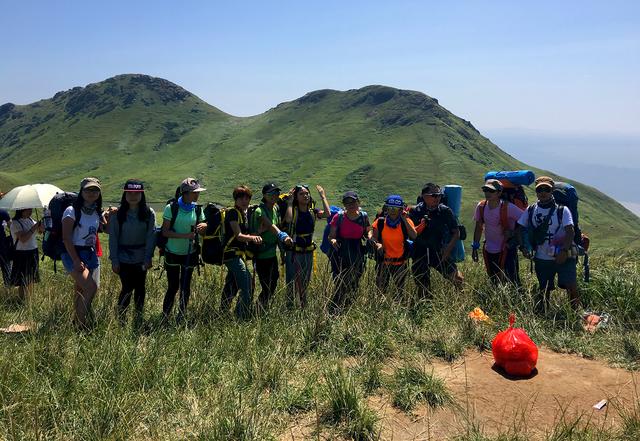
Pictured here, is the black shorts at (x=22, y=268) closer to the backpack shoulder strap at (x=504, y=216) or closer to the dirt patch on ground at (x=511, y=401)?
→ the dirt patch on ground at (x=511, y=401)

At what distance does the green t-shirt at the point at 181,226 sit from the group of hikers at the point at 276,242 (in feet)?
0.04

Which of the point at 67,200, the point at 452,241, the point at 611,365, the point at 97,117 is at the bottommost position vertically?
the point at 611,365

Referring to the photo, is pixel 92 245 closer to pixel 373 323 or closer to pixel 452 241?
pixel 373 323

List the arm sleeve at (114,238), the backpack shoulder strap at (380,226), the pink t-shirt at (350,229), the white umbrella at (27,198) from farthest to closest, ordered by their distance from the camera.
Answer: the backpack shoulder strap at (380,226) → the pink t-shirt at (350,229) → the white umbrella at (27,198) → the arm sleeve at (114,238)

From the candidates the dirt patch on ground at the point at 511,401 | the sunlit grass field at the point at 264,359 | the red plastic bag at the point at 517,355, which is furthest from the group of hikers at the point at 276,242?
the red plastic bag at the point at 517,355

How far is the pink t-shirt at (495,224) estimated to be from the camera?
6.92m

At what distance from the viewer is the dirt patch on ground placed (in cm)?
379

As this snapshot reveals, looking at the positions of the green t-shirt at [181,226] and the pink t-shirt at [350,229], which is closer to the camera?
the green t-shirt at [181,226]

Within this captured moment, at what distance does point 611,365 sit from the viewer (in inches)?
198

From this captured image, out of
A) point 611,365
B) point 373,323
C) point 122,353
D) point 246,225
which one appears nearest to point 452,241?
point 373,323

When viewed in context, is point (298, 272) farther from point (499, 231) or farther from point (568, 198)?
point (568, 198)

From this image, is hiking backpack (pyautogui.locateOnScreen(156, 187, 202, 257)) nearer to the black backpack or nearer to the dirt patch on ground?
the dirt patch on ground

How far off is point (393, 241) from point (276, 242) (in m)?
1.74

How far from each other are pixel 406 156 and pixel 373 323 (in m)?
57.6
